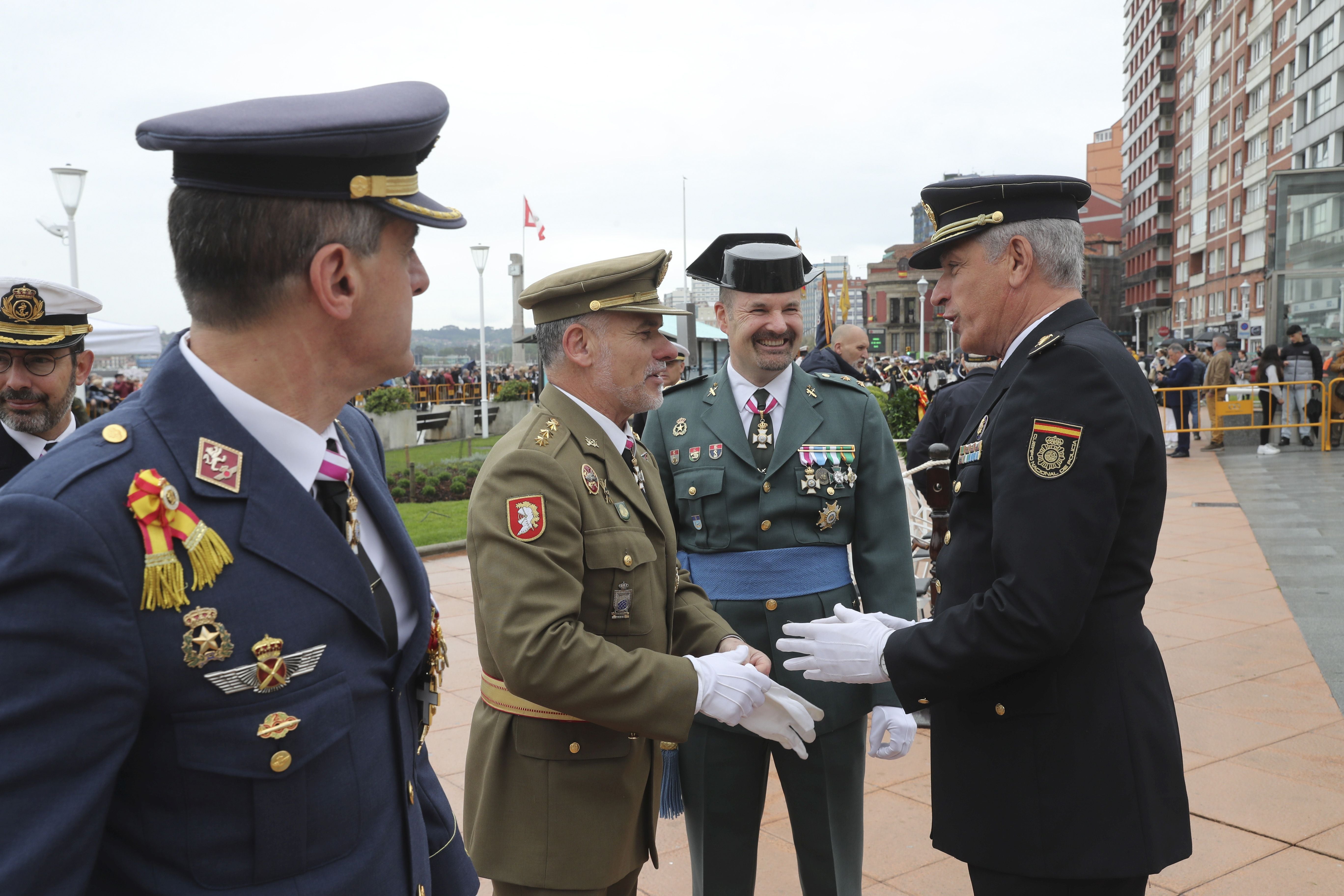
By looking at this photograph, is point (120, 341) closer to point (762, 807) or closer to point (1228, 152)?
point (762, 807)

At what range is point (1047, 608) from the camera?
1.96 metres

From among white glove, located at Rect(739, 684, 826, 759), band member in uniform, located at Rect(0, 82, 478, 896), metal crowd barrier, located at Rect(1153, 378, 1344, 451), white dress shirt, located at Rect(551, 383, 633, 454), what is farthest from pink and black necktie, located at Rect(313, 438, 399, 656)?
metal crowd barrier, located at Rect(1153, 378, 1344, 451)

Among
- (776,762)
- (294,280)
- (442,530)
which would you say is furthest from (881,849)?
(442,530)

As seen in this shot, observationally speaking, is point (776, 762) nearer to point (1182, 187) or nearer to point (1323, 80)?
A: point (1323, 80)

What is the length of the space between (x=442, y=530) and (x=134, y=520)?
9.93 meters

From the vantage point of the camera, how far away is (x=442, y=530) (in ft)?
35.7

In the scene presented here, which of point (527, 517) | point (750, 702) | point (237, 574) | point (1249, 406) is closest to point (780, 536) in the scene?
point (750, 702)

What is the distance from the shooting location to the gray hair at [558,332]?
8.27 feet

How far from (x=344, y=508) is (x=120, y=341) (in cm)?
1498

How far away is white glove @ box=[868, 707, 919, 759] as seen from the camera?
2.84m

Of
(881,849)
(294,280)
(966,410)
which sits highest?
(294,280)

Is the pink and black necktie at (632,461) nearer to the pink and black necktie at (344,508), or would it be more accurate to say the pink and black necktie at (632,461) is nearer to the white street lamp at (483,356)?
the pink and black necktie at (344,508)

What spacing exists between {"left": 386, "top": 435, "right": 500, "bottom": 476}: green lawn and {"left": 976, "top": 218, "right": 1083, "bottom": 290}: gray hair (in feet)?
41.4

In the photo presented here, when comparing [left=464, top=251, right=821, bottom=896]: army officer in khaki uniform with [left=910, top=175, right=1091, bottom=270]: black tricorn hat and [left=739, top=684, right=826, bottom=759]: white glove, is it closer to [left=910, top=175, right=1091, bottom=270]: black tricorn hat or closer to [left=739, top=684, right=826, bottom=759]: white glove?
[left=739, top=684, right=826, bottom=759]: white glove
